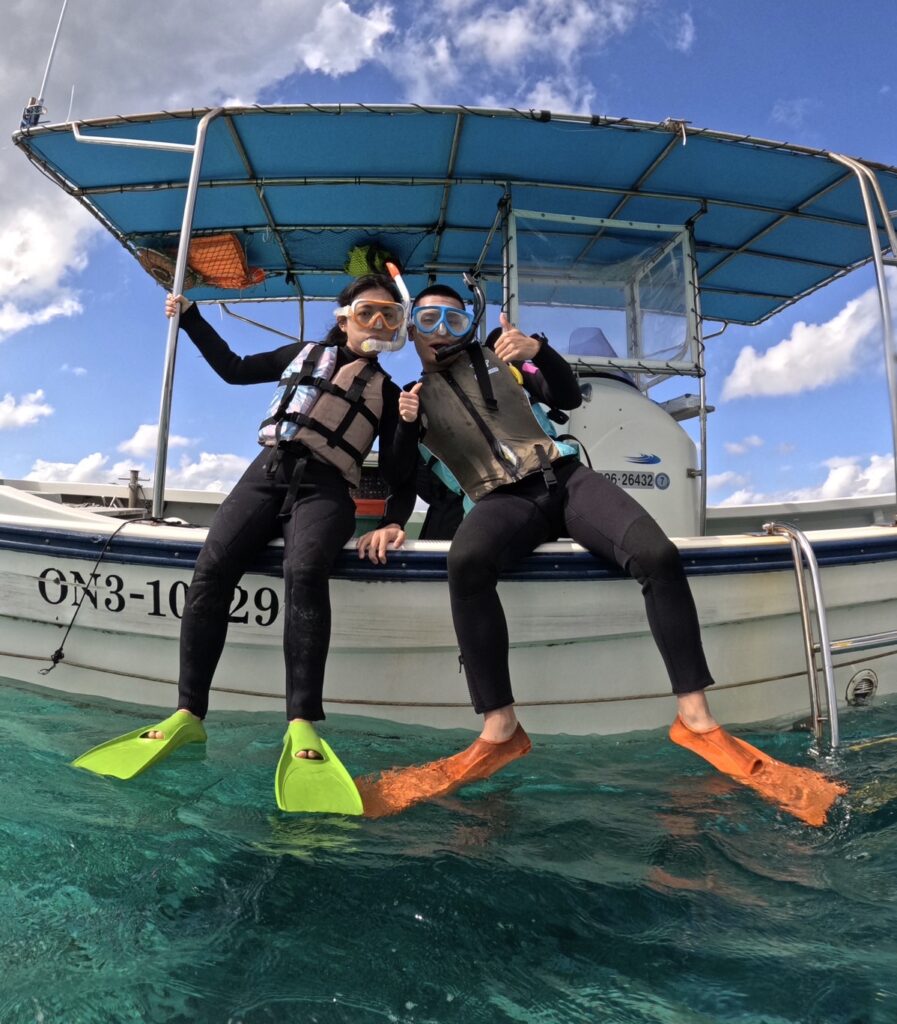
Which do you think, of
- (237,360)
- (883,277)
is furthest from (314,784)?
(883,277)

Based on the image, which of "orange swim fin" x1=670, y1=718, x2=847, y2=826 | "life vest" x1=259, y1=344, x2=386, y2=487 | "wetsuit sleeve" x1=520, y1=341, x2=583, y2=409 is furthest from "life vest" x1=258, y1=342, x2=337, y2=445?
"orange swim fin" x1=670, y1=718, x2=847, y2=826

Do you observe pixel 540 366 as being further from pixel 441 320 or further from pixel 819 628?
pixel 819 628

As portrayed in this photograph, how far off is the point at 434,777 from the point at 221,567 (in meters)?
1.04

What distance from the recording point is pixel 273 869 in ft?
5.43

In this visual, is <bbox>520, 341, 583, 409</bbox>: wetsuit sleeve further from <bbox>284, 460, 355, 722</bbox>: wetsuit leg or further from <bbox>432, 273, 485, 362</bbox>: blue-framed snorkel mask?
<bbox>284, 460, 355, 722</bbox>: wetsuit leg

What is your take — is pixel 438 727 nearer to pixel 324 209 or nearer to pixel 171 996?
pixel 171 996

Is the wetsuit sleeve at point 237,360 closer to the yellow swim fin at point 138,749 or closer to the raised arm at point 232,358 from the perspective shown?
the raised arm at point 232,358

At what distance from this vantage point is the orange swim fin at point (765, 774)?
2078mm

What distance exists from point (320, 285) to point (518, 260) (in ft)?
7.23

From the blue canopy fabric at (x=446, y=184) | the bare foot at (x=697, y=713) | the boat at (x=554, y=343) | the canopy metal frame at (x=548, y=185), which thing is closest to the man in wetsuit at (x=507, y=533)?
the bare foot at (x=697, y=713)

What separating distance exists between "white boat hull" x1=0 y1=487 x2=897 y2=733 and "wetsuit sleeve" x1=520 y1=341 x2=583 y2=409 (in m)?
0.58

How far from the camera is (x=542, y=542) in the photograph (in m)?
2.68

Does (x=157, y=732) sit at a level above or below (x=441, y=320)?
below

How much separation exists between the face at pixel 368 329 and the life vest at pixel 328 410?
0.05 m
